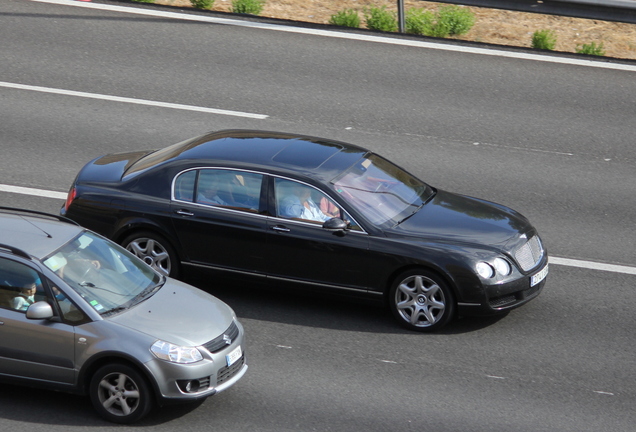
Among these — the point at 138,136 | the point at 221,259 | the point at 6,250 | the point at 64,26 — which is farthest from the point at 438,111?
the point at 6,250

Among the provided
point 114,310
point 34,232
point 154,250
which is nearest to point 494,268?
point 154,250

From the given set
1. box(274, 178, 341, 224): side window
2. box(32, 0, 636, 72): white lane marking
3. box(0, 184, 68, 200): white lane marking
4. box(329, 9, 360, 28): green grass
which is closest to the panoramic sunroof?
box(274, 178, 341, 224): side window

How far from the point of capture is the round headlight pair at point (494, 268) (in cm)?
917

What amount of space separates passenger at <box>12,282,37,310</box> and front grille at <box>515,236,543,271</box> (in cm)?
462

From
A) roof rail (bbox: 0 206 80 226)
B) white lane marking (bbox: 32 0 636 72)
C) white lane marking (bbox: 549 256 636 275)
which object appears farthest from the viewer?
white lane marking (bbox: 32 0 636 72)

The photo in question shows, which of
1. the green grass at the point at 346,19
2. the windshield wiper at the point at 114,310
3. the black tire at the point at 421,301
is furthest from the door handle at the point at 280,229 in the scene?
the green grass at the point at 346,19

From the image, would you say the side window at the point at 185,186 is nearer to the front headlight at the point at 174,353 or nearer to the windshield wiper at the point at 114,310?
the windshield wiper at the point at 114,310

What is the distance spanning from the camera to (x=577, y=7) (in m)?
16.6

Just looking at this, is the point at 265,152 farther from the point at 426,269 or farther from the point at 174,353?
the point at 174,353

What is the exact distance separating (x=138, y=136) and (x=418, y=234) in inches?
215

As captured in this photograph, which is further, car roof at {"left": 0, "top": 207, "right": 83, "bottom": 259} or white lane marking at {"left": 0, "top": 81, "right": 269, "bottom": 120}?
white lane marking at {"left": 0, "top": 81, "right": 269, "bottom": 120}

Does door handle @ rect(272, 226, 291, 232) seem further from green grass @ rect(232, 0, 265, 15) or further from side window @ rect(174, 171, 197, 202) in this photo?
green grass @ rect(232, 0, 265, 15)

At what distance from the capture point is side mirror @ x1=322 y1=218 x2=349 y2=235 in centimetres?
935

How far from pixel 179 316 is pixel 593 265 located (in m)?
5.11
